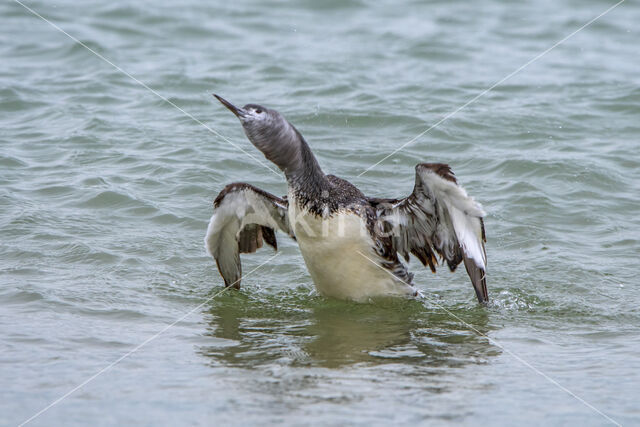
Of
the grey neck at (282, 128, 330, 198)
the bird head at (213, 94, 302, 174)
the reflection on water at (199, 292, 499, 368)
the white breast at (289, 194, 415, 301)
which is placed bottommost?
the reflection on water at (199, 292, 499, 368)

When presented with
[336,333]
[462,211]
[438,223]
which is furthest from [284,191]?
[336,333]

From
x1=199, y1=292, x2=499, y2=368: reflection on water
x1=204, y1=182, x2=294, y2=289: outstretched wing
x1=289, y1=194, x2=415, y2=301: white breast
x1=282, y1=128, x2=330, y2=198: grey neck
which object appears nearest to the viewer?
x1=199, y1=292, x2=499, y2=368: reflection on water

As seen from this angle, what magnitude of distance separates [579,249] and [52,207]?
18.4 ft

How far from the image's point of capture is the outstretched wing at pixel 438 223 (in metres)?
6.50

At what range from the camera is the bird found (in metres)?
6.55

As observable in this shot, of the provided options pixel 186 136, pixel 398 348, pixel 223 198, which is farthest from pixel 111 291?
pixel 186 136

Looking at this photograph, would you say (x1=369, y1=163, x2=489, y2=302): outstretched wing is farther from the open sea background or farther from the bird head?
the bird head

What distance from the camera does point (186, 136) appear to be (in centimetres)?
1151

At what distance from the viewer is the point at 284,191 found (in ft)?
32.4

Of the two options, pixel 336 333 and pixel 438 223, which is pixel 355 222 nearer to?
pixel 438 223

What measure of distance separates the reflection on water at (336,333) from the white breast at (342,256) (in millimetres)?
131

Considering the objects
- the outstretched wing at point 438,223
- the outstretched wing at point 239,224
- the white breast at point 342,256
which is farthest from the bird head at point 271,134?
the outstretched wing at point 438,223

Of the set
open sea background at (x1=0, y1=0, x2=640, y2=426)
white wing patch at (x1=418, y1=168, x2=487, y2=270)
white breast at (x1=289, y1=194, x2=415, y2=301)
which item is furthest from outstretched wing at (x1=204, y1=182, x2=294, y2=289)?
white wing patch at (x1=418, y1=168, x2=487, y2=270)

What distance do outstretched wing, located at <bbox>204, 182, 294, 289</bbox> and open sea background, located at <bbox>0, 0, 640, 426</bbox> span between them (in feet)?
0.96
